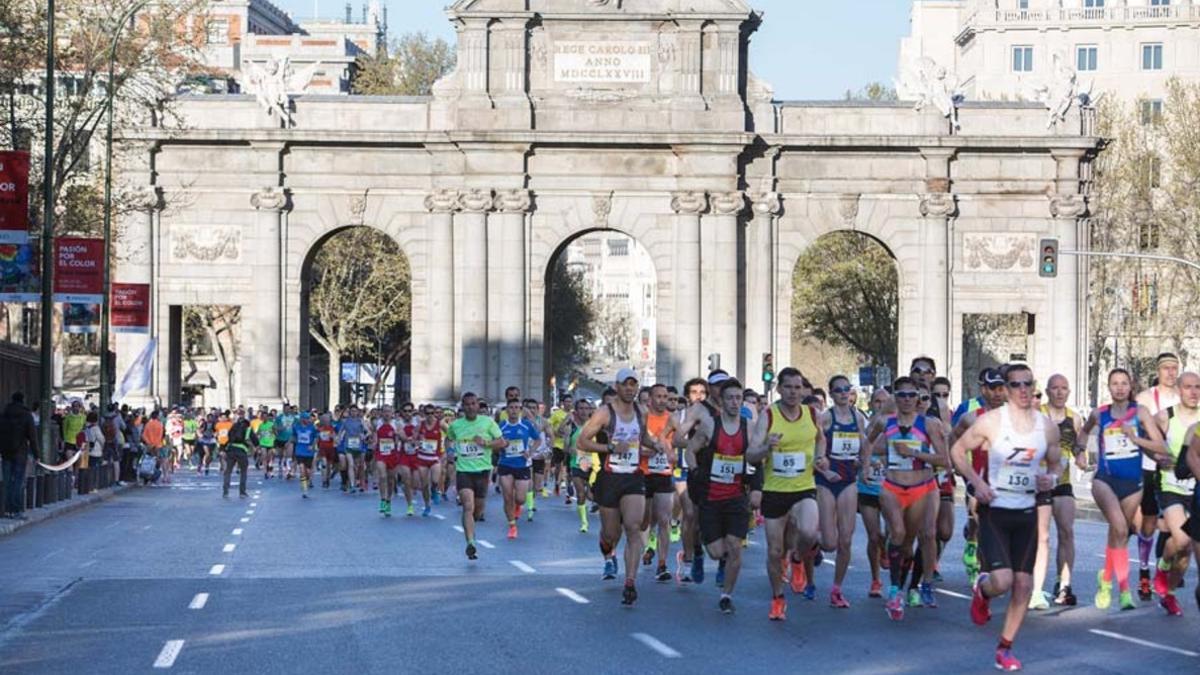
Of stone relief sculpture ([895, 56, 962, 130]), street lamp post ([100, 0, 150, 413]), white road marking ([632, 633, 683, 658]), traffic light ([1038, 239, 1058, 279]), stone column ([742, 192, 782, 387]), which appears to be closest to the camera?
white road marking ([632, 633, 683, 658])

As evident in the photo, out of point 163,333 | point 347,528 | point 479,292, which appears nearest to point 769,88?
point 479,292

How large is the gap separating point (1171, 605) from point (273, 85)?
4323 cm

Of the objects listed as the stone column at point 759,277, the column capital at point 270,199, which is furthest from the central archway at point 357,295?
the stone column at point 759,277

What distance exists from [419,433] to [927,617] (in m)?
18.8

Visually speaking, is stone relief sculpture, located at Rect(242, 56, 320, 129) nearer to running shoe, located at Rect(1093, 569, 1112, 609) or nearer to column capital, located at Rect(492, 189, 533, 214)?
column capital, located at Rect(492, 189, 533, 214)

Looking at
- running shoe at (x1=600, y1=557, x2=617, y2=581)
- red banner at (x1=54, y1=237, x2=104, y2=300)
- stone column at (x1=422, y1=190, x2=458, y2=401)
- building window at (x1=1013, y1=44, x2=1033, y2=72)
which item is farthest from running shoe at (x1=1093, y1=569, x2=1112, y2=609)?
building window at (x1=1013, y1=44, x2=1033, y2=72)

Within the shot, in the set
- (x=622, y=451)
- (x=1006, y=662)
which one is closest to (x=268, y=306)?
(x=622, y=451)

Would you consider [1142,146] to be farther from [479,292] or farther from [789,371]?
[789,371]

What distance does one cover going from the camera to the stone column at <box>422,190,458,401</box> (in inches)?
2392

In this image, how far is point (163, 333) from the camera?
205ft

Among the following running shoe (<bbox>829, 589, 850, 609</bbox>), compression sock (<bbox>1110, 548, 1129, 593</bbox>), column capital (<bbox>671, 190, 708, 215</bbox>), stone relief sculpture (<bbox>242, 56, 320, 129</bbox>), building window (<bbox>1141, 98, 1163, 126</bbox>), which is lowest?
running shoe (<bbox>829, 589, 850, 609</bbox>)

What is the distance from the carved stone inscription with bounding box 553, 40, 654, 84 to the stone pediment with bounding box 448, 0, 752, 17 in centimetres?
81

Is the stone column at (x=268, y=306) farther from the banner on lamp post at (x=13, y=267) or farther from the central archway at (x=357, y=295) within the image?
the banner on lamp post at (x=13, y=267)

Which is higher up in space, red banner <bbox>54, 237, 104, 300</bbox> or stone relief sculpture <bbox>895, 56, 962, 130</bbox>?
stone relief sculpture <bbox>895, 56, 962, 130</bbox>
